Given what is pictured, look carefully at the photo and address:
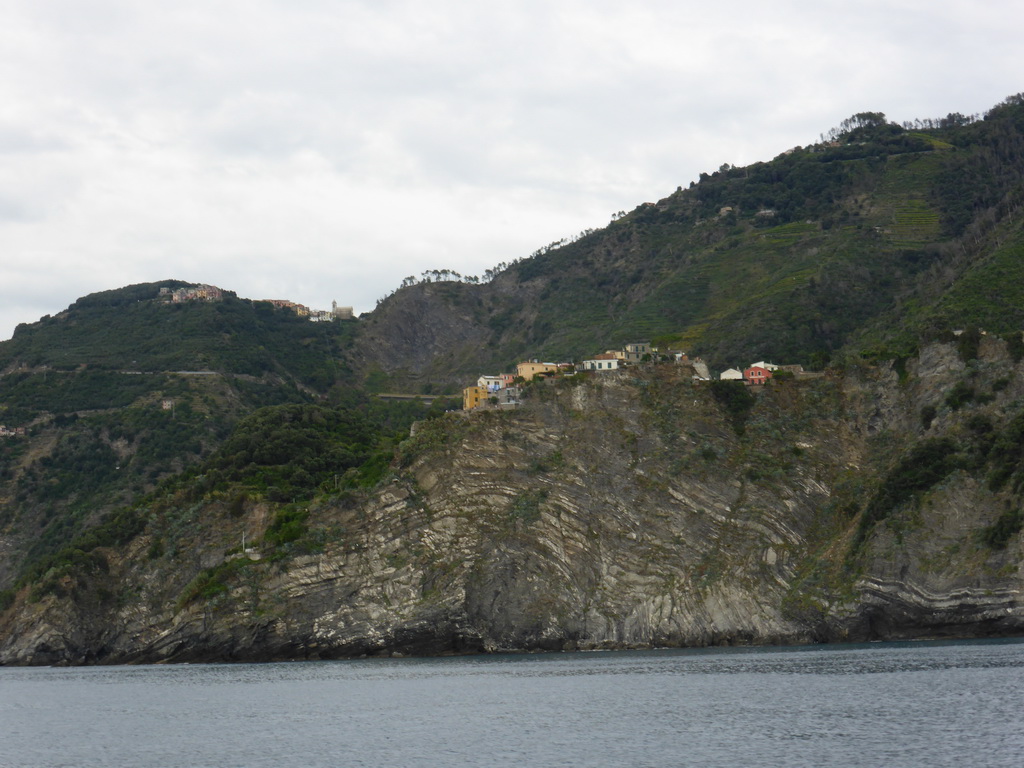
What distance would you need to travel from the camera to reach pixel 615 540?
8662cm

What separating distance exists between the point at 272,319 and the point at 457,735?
151501 millimetres

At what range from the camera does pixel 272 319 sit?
19112 centimetres

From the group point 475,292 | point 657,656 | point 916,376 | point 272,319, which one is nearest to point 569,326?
point 475,292

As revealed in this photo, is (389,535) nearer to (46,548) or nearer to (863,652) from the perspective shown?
(863,652)

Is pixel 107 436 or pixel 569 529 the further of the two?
pixel 107 436

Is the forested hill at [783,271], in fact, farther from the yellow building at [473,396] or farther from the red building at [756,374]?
the yellow building at [473,396]

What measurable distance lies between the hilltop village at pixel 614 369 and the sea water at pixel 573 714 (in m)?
29.5

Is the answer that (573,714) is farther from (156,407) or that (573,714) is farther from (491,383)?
(156,407)

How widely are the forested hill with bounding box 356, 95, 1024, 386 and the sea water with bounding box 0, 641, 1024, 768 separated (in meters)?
42.5

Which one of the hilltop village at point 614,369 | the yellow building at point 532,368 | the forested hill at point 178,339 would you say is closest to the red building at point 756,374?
the hilltop village at point 614,369

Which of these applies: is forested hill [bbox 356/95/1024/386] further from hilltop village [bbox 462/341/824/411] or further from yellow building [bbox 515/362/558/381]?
yellow building [bbox 515/362/558/381]

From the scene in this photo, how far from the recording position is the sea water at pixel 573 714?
40531mm

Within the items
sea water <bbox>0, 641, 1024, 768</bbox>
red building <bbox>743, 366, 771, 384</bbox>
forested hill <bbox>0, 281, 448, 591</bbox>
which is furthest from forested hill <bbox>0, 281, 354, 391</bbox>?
sea water <bbox>0, 641, 1024, 768</bbox>

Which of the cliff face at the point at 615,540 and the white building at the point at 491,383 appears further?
the white building at the point at 491,383
